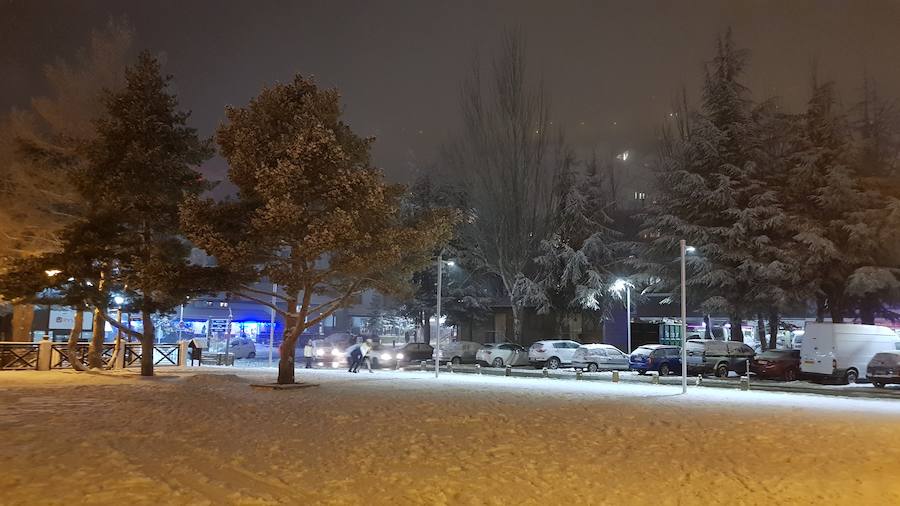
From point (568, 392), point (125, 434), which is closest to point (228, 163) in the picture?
point (125, 434)

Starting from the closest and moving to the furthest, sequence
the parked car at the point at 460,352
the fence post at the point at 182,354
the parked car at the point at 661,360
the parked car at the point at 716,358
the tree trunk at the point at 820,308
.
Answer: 1. the parked car at the point at 716,358
2. the parked car at the point at 661,360
3. the fence post at the point at 182,354
4. the tree trunk at the point at 820,308
5. the parked car at the point at 460,352

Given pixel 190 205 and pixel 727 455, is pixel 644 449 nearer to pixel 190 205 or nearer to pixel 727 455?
pixel 727 455

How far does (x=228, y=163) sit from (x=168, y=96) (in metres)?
5.51

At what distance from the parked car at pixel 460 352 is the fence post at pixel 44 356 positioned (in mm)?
20403

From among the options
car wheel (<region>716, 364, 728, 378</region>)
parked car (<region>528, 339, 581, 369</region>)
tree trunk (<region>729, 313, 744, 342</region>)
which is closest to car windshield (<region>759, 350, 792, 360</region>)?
car wheel (<region>716, 364, 728, 378</region>)

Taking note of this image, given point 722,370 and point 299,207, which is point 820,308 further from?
point 299,207

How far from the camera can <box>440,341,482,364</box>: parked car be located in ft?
127

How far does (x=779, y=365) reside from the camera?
27.8m

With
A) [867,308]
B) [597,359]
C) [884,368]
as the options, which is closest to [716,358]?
[597,359]

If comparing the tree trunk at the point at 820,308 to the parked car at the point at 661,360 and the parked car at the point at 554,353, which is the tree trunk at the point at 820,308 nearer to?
the parked car at the point at 661,360

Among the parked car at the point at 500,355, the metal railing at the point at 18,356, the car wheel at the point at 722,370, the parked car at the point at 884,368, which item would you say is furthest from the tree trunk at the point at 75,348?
the parked car at the point at 884,368

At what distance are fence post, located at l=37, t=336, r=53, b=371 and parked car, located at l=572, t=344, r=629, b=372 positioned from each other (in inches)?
918

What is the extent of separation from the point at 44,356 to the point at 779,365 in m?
30.6

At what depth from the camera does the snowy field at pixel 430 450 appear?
734 centimetres
